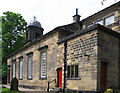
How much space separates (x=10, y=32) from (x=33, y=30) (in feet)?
21.2

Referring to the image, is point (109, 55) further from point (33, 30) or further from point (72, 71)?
point (33, 30)

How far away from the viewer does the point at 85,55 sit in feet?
36.4

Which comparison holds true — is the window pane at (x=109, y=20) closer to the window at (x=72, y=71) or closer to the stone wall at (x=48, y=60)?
the stone wall at (x=48, y=60)

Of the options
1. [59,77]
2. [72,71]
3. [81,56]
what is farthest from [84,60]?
[59,77]

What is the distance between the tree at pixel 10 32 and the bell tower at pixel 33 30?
3.95 meters

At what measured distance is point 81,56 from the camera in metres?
11.6

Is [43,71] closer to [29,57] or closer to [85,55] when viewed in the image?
[29,57]

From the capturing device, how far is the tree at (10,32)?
30.3 metres

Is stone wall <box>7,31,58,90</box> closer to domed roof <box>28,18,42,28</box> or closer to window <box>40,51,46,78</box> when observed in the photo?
window <box>40,51,46,78</box>

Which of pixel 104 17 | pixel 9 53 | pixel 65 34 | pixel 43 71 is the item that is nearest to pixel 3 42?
pixel 9 53

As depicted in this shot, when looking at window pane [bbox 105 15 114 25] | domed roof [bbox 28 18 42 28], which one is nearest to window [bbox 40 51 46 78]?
window pane [bbox 105 15 114 25]

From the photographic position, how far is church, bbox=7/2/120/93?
10.7 m

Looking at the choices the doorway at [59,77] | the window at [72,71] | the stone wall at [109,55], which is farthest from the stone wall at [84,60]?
the doorway at [59,77]

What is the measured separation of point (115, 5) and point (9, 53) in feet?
79.1
